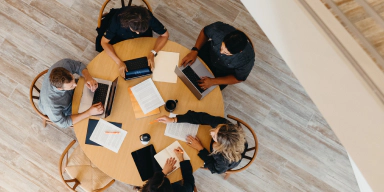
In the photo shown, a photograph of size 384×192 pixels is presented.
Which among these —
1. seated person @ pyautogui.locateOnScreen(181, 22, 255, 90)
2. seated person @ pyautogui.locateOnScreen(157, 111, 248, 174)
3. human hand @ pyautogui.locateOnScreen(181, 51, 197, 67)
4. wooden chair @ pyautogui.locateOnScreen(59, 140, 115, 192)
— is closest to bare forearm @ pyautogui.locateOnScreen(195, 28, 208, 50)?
seated person @ pyautogui.locateOnScreen(181, 22, 255, 90)

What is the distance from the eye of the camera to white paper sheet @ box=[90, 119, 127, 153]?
2.21 meters

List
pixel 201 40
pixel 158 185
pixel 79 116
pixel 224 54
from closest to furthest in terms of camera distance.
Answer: pixel 158 185, pixel 79 116, pixel 224 54, pixel 201 40

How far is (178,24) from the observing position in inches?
131

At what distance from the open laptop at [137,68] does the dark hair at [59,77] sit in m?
0.46

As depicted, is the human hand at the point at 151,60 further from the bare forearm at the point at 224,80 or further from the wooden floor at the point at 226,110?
the wooden floor at the point at 226,110

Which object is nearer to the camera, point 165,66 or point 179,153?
point 179,153

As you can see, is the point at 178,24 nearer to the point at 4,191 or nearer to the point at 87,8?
the point at 87,8

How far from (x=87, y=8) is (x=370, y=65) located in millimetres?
3010

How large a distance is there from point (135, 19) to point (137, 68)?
1.34ft

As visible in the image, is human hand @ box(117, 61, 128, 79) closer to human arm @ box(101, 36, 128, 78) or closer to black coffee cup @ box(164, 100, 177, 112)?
human arm @ box(101, 36, 128, 78)

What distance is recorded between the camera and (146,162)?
7.29ft

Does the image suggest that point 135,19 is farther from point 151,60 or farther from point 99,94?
point 99,94

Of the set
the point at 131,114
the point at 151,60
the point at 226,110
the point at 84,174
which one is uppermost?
the point at 151,60

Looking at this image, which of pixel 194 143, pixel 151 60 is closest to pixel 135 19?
pixel 151 60
